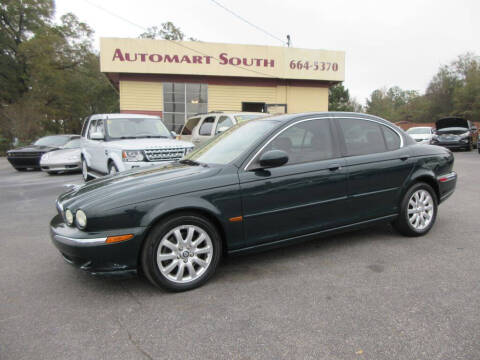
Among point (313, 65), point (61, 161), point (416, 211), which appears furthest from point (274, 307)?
point (313, 65)

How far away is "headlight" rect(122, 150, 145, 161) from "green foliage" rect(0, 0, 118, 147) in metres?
24.9

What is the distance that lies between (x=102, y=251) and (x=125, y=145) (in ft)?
15.5

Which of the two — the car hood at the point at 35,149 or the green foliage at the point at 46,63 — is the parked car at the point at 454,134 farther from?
the green foliage at the point at 46,63

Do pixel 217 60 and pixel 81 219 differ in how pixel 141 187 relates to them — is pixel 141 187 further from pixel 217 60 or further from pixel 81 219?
pixel 217 60

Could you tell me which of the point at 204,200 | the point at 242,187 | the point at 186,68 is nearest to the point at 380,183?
the point at 242,187

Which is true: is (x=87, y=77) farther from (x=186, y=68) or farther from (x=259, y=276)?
(x=259, y=276)

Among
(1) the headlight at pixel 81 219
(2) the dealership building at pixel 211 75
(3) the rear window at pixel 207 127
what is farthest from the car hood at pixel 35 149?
(1) the headlight at pixel 81 219

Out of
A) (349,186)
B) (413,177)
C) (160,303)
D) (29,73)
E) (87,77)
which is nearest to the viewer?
(160,303)

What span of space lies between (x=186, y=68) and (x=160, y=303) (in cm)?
1779

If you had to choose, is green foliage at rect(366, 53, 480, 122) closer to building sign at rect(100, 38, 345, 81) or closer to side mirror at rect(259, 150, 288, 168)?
building sign at rect(100, 38, 345, 81)

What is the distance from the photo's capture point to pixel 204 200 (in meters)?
3.28

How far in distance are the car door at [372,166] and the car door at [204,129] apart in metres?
6.28

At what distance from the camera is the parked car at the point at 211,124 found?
974cm

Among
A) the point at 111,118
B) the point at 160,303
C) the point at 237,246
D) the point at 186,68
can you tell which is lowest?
the point at 160,303
